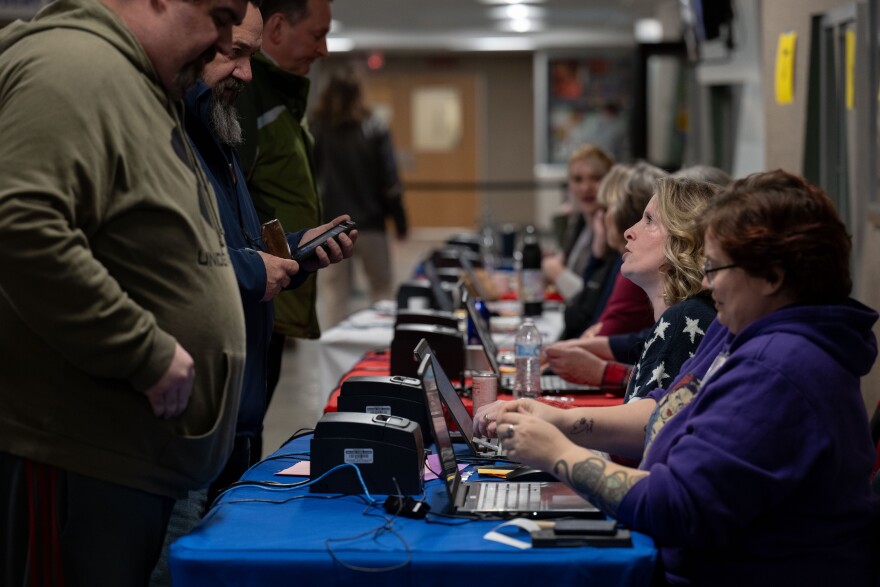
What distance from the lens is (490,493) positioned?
195 cm

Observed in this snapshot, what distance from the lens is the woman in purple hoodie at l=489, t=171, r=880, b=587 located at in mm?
1599

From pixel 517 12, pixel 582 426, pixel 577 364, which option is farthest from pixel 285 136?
pixel 517 12

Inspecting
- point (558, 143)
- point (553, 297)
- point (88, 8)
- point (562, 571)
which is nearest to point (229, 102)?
point (88, 8)

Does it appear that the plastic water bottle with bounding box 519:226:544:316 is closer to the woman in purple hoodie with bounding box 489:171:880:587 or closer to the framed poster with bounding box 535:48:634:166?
the woman in purple hoodie with bounding box 489:171:880:587

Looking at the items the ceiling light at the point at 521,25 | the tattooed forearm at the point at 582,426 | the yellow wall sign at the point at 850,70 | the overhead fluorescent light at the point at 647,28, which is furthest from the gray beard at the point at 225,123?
the overhead fluorescent light at the point at 647,28

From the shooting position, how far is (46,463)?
1.67 m

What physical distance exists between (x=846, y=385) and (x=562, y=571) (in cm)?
49

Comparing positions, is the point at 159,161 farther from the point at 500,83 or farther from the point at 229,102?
the point at 500,83

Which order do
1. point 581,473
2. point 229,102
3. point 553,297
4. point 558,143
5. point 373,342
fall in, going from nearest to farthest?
point 581,473 → point 229,102 → point 373,342 → point 553,297 → point 558,143

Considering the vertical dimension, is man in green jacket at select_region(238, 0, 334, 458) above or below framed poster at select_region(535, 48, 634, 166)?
below

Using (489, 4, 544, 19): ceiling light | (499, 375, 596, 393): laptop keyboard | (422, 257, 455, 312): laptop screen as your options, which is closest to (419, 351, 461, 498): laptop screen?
(499, 375, 596, 393): laptop keyboard

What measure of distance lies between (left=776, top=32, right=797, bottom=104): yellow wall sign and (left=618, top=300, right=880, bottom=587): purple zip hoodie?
2.88 metres

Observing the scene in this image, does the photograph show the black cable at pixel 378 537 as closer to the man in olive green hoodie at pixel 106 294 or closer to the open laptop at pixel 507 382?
the man in olive green hoodie at pixel 106 294

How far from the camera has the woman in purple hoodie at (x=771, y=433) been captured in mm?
1599
